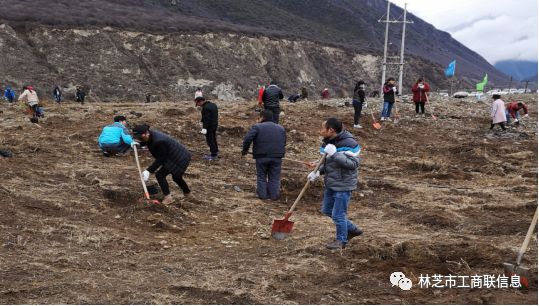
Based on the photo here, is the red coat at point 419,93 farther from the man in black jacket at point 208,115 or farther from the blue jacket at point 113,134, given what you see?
the blue jacket at point 113,134

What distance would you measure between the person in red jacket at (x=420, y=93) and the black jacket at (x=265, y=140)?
35.4 feet

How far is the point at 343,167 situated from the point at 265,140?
296 centimetres

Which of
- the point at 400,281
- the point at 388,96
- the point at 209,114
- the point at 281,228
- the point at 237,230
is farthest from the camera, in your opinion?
the point at 388,96

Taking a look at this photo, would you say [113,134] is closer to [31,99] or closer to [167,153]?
[167,153]

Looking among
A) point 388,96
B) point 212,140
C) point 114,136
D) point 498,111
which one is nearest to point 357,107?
point 388,96

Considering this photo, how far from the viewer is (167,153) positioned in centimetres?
780

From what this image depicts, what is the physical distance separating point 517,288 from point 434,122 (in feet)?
46.0

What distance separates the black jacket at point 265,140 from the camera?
28.4 feet

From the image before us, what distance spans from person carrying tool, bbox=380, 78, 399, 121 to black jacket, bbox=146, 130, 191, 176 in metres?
10.0

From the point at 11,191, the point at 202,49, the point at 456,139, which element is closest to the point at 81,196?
the point at 11,191

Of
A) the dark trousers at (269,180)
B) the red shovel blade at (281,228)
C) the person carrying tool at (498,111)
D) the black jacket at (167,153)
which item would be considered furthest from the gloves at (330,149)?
the person carrying tool at (498,111)

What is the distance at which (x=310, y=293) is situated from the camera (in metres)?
4.90

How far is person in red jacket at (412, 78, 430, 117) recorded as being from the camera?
18391 mm

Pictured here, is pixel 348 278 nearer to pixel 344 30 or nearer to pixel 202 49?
pixel 202 49
